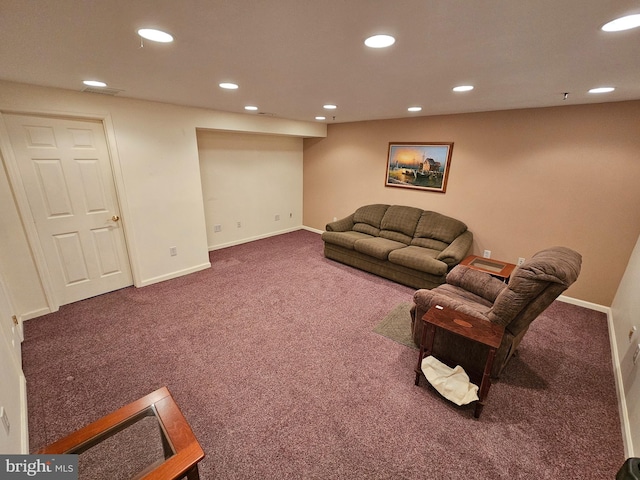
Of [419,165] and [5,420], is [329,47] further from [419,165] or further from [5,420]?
[419,165]

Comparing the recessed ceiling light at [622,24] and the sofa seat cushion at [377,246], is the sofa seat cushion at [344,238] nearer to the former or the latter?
the sofa seat cushion at [377,246]

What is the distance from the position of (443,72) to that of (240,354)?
8.87 ft

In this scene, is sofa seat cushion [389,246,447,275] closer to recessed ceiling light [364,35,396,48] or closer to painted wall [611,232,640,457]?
painted wall [611,232,640,457]

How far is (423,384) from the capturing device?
80.9 inches

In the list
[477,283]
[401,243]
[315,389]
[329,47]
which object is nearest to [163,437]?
[315,389]

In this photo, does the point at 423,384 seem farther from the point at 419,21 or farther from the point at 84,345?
the point at 84,345

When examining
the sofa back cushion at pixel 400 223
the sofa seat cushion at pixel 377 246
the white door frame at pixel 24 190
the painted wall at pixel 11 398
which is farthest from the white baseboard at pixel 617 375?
the white door frame at pixel 24 190

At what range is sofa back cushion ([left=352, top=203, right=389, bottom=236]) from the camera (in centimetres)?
455

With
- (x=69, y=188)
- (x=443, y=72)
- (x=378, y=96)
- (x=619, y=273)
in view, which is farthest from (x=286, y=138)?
(x=619, y=273)

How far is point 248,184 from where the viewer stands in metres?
5.08

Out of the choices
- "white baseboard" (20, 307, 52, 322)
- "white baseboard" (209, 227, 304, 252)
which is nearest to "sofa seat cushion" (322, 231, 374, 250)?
"white baseboard" (209, 227, 304, 252)

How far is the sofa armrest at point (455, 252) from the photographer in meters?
Result: 3.28

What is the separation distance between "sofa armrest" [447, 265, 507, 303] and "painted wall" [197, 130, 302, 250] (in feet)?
12.5

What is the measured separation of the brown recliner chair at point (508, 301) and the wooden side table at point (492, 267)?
574 mm
